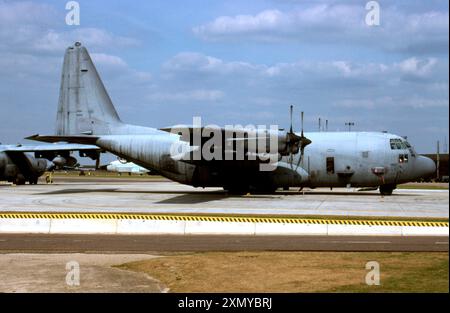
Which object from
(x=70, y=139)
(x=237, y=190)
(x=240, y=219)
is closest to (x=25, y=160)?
(x=70, y=139)

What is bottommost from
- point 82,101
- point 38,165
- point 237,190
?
point 237,190

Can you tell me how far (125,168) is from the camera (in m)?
135

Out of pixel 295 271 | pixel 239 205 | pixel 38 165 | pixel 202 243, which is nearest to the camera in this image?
pixel 295 271

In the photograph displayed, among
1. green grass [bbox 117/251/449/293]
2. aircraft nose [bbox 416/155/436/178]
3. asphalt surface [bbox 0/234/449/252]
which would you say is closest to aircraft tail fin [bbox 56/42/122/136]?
asphalt surface [bbox 0/234/449/252]

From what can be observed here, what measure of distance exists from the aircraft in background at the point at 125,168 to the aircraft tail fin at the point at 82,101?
8289 centimetres

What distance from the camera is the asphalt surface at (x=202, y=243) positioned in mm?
18734

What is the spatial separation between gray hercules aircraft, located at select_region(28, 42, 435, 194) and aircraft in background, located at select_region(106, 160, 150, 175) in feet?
283

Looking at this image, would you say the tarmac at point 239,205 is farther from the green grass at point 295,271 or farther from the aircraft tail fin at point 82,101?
the green grass at point 295,271

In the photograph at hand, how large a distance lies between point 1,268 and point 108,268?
281 cm

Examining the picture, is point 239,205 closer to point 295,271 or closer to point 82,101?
point 82,101

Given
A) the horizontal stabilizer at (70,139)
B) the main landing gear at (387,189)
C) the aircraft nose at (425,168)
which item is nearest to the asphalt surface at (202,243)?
the aircraft nose at (425,168)

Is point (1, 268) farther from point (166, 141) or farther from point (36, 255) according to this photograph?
point (166, 141)

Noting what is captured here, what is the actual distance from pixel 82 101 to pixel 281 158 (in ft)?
52.6
